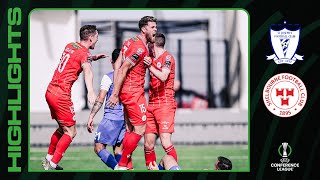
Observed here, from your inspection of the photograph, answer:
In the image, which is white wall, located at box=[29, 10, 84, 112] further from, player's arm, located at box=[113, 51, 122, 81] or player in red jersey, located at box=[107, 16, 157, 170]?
player in red jersey, located at box=[107, 16, 157, 170]

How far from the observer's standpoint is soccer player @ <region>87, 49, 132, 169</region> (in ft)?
47.1

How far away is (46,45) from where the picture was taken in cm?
1527

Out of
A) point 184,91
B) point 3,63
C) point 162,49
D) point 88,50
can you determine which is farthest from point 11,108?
point 184,91

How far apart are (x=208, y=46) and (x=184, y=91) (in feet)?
3.66

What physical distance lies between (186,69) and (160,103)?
21.1ft

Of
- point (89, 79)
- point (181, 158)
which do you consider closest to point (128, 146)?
point (89, 79)

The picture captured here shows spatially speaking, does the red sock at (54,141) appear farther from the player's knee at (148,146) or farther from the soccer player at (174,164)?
the soccer player at (174,164)

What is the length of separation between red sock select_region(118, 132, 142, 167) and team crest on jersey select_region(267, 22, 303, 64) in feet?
7.44

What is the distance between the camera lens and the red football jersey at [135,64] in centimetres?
1376

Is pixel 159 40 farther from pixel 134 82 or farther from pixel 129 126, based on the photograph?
pixel 129 126

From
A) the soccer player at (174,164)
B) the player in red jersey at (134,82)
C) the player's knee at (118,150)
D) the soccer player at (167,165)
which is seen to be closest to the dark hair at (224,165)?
the soccer player at (174,164)

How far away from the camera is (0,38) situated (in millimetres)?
13367

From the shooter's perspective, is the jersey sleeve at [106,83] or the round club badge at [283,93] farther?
the jersey sleeve at [106,83]

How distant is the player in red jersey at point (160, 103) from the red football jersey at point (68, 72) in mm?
1036
